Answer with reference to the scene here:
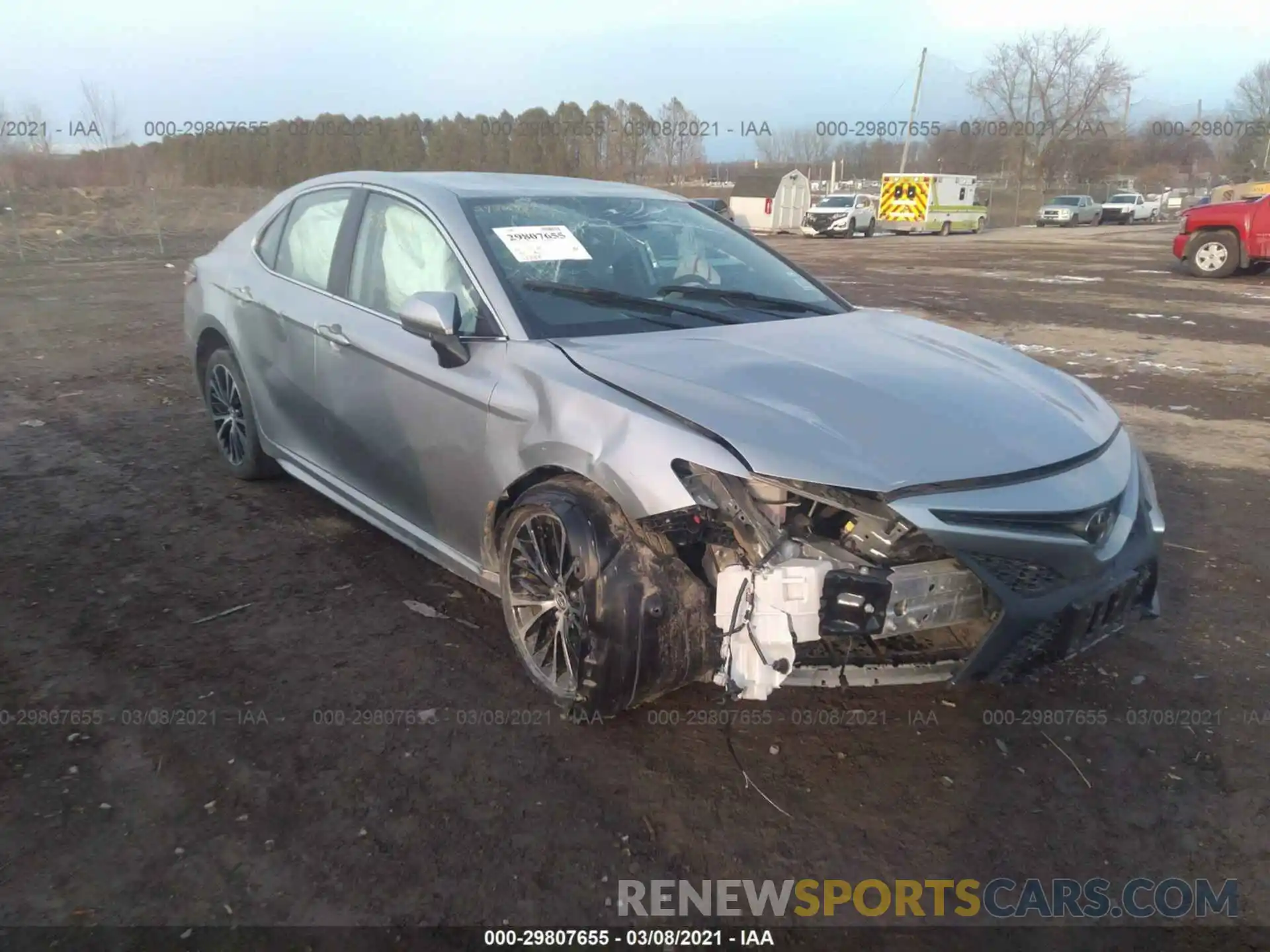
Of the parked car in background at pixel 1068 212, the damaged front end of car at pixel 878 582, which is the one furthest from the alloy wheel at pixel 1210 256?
the parked car in background at pixel 1068 212

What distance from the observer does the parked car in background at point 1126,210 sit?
169 feet

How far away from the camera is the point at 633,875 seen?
7.91 ft

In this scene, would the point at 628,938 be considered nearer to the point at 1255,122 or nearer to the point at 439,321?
the point at 439,321

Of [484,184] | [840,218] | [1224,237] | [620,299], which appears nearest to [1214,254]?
[1224,237]

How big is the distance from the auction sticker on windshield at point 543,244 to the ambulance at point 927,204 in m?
39.3

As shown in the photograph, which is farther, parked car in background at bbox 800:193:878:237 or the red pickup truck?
parked car in background at bbox 800:193:878:237

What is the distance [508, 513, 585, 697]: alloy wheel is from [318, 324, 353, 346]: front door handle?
1348mm

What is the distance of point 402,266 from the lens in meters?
3.82

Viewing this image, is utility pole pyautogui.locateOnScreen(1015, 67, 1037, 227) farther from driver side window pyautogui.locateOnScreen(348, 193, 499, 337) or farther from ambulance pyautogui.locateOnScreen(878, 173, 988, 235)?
driver side window pyautogui.locateOnScreen(348, 193, 499, 337)

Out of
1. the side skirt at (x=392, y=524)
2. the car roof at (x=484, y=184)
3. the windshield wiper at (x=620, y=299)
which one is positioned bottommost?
the side skirt at (x=392, y=524)

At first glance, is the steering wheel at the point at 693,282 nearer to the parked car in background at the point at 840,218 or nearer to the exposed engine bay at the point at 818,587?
the exposed engine bay at the point at 818,587

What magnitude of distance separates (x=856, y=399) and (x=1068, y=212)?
52.3 metres

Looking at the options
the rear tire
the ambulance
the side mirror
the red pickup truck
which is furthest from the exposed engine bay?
the ambulance

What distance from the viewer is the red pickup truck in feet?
54.0
